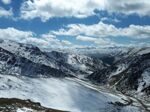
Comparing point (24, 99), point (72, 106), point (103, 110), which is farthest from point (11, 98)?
point (103, 110)

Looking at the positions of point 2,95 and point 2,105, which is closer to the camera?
point 2,105

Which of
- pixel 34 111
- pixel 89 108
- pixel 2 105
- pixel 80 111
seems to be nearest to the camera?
pixel 34 111

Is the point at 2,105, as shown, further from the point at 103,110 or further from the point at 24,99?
the point at 103,110

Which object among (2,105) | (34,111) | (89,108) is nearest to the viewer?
(34,111)

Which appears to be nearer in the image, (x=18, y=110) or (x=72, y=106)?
(x=18, y=110)

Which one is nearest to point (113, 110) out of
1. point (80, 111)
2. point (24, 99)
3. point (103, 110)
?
point (103, 110)

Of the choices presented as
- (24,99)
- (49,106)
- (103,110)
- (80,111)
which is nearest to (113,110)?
(103,110)

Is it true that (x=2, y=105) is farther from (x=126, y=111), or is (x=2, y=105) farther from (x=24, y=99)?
(x=126, y=111)

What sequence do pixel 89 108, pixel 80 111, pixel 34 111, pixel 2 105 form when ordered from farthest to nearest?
1. pixel 89 108
2. pixel 80 111
3. pixel 2 105
4. pixel 34 111
